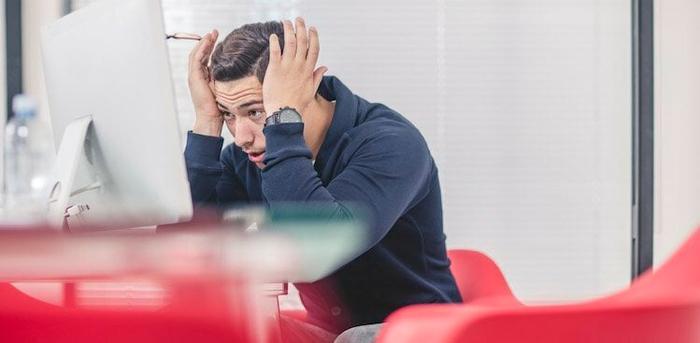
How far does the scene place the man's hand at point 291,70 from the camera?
5.63ft

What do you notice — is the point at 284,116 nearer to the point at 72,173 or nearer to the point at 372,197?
the point at 372,197

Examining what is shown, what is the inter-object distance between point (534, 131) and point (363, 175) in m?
2.00

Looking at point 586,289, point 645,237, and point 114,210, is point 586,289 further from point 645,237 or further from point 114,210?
point 114,210

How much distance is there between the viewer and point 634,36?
3461 mm

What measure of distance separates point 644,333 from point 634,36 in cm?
268

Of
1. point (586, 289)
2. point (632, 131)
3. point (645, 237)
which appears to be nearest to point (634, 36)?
point (632, 131)

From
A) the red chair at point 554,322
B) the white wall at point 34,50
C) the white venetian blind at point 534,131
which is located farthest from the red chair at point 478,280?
the white wall at point 34,50

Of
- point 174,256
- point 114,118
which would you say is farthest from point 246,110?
point 174,256

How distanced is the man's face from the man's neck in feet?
0.29

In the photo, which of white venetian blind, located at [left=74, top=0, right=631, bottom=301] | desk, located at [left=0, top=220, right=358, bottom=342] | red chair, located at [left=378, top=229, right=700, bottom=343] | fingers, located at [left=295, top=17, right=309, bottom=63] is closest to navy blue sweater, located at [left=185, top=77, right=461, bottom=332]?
fingers, located at [left=295, top=17, right=309, bottom=63]

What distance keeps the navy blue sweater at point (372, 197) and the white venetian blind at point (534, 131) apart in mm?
1670

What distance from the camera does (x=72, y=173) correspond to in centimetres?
142

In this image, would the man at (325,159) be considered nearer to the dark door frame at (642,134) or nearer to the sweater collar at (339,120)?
the sweater collar at (339,120)

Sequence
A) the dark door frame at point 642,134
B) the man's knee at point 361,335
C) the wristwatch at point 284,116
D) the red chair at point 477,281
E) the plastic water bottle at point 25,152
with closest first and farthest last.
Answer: the man's knee at point 361,335
the wristwatch at point 284,116
the red chair at point 477,281
the plastic water bottle at point 25,152
the dark door frame at point 642,134
